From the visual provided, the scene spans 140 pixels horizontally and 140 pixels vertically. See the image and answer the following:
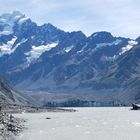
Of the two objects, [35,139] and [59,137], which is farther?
[59,137]

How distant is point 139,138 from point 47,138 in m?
27.7

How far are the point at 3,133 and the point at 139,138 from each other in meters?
40.8

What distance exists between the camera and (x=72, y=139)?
492 feet

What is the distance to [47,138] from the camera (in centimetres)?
15425

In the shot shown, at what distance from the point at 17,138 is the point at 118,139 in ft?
98.6

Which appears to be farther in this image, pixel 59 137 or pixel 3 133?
pixel 59 137

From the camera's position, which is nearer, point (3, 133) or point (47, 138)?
point (3, 133)

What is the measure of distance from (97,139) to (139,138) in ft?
42.0

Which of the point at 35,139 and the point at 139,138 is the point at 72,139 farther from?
the point at 139,138

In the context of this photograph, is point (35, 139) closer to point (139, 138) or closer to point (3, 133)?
point (3, 133)

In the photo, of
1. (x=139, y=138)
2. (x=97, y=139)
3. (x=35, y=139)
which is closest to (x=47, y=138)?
(x=35, y=139)

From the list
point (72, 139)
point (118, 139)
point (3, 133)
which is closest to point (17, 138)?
point (3, 133)

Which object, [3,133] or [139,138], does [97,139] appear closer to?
[139,138]

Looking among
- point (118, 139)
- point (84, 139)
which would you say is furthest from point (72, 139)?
point (118, 139)
